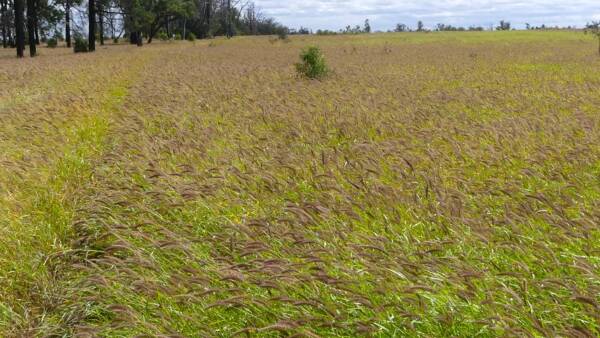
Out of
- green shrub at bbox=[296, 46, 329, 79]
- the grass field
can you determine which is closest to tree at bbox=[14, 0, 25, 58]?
green shrub at bbox=[296, 46, 329, 79]

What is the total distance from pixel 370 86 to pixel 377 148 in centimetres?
811

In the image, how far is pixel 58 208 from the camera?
4.70m

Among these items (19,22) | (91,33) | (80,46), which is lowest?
(80,46)

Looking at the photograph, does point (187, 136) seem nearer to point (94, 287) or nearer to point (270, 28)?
point (94, 287)

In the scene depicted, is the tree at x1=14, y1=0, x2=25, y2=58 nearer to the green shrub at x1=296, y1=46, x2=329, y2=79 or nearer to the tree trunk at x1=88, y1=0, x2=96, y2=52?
the tree trunk at x1=88, y1=0, x2=96, y2=52

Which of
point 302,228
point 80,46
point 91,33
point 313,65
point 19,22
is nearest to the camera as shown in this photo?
point 302,228

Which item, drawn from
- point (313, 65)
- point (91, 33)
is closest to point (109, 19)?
point (91, 33)

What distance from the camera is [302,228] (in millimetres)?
3762

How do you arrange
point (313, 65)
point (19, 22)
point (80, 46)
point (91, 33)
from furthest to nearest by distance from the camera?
point (91, 33) < point (80, 46) < point (19, 22) < point (313, 65)

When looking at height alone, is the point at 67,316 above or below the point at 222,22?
below

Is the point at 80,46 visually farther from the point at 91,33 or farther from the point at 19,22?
the point at 19,22

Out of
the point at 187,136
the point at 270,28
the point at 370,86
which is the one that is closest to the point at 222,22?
the point at 270,28

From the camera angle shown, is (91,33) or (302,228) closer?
(302,228)

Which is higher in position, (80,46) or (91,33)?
(91,33)
